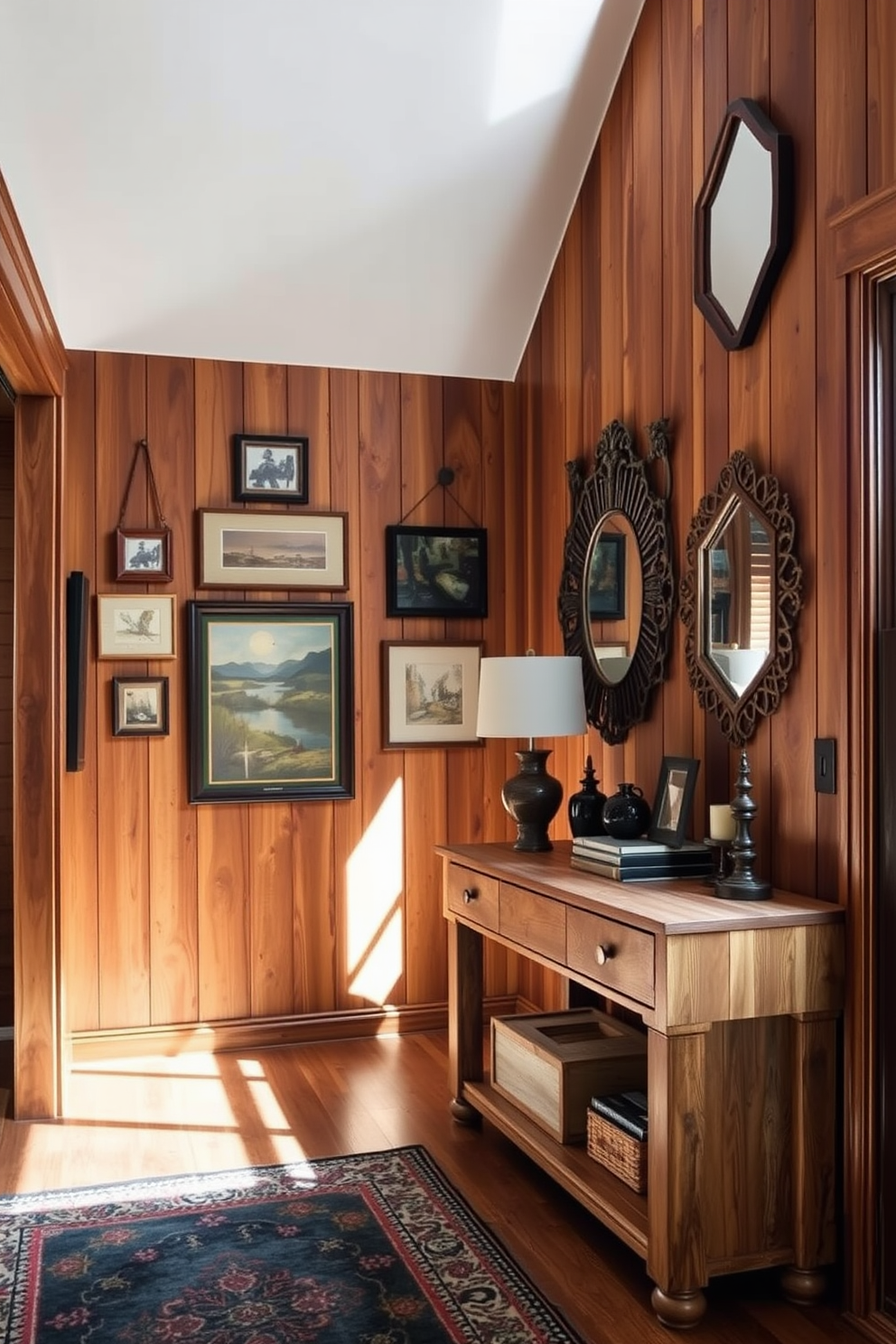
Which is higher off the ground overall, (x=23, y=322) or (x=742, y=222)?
(x=742, y=222)

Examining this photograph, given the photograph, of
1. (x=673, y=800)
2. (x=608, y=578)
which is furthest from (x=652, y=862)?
(x=608, y=578)

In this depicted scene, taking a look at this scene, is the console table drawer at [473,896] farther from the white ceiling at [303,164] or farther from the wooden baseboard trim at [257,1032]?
the white ceiling at [303,164]

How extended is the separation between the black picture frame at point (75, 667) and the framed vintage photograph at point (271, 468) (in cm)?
68

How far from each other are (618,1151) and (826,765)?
38.1 inches

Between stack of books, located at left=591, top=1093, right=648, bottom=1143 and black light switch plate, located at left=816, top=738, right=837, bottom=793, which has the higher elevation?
black light switch plate, located at left=816, top=738, right=837, bottom=793

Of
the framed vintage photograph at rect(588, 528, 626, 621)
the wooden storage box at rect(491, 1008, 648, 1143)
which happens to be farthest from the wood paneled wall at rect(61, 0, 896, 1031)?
the wooden storage box at rect(491, 1008, 648, 1143)

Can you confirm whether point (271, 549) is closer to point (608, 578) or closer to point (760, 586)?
point (608, 578)

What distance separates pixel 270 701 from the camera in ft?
14.3

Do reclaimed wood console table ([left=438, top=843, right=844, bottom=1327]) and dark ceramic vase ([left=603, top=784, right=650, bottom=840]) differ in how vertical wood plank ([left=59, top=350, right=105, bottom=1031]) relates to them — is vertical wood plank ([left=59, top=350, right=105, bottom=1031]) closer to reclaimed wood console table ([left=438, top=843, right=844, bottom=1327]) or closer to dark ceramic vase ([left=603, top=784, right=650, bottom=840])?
dark ceramic vase ([left=603, top=784, right=650, bottom=840])

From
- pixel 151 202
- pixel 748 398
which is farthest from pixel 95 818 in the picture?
pixel 748 398

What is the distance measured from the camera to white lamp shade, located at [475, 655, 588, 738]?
3.38 meters

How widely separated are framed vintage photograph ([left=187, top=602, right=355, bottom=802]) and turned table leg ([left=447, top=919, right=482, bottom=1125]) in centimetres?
99

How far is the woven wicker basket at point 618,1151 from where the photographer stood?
8.59ft

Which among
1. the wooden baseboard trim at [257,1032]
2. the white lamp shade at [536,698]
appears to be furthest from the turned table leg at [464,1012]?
the wooden baseboard trim at [257,1032]
